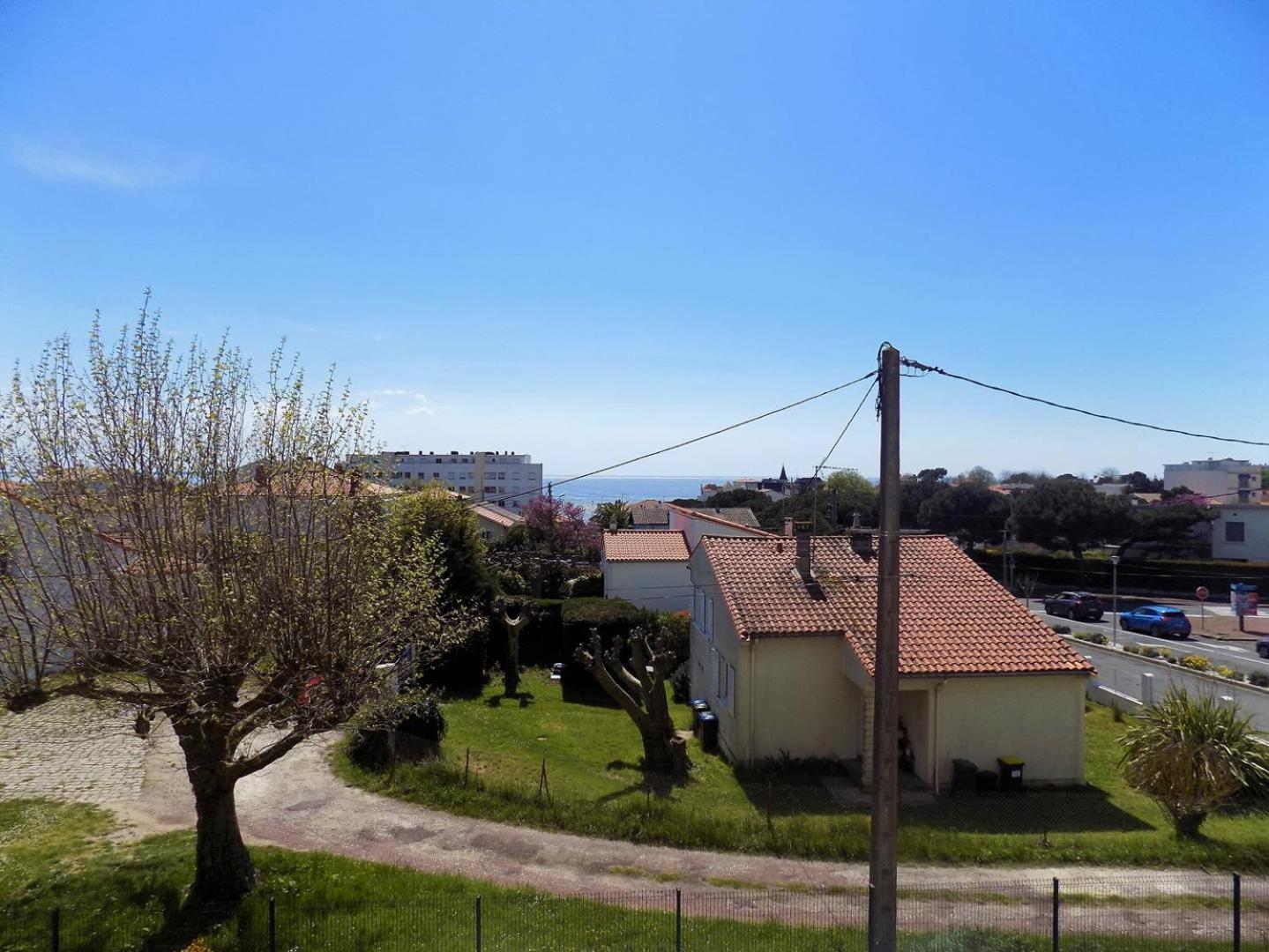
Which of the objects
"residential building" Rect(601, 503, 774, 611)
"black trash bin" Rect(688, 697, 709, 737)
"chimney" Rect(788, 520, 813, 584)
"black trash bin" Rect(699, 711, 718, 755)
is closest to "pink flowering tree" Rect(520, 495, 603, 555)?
"residential building" Rect(601, 503, 774, 611)

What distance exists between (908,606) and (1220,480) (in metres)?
81.3

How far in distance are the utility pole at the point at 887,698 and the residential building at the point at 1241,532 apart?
63640mm

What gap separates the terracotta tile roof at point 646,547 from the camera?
34500mm

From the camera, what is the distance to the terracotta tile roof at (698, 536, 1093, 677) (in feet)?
56.8

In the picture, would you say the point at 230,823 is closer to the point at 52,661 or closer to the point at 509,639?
the point at 52,661

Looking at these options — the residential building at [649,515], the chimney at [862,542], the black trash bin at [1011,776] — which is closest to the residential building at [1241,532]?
the residential building at [649,515]

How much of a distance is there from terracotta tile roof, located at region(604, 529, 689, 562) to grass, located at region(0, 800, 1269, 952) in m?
22.9

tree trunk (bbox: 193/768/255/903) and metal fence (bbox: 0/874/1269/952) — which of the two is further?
tree trunk (bbox: 193/768/255/903)

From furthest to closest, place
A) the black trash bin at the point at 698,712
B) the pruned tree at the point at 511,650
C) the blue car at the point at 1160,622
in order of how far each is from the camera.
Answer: the blue car at the point at 1160,622 → the pruned tree at the point at 511,650 → the black trash bin at the point at 698,712

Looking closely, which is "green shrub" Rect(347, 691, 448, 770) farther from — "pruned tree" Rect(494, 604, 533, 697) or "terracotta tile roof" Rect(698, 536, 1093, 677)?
"terracotta tile roof" Rect(698, 536, 1093, 677)

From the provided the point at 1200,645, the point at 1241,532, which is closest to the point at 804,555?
the point at 1200,645

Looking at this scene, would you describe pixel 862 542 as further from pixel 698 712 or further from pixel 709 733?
pixel 709 733

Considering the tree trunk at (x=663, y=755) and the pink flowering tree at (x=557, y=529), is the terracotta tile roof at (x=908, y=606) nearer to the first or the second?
the tree trunk at (x=663, y=755)

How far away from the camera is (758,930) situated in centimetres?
1003
